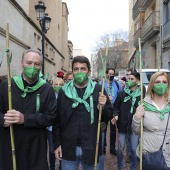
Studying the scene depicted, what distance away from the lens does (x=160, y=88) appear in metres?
3.30

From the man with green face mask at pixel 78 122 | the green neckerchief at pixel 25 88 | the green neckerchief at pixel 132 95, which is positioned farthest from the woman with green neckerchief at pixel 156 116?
the green neckerchief at pixel 132 95

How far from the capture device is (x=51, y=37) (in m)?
39.0

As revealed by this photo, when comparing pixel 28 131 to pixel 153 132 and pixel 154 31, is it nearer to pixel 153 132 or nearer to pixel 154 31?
pixel 153 132

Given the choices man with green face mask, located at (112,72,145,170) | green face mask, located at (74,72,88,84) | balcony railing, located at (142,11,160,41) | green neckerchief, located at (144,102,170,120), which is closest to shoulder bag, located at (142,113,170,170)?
green neckerchief, located at (144,102,170,120)

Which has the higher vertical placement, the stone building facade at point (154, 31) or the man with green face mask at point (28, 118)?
the stone building facade at point (154, 31)

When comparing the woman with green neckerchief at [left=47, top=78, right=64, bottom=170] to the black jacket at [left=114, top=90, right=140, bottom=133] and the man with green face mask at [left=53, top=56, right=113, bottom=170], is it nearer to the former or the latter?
the black jacket at [left=114, top=90, right=140, bottom=133]

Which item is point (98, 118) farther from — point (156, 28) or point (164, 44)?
point (156, 28)

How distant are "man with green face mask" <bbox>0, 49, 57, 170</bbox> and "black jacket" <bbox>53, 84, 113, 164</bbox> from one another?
178 mm

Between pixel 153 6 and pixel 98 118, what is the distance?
75.5ft

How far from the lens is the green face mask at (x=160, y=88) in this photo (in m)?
3.30

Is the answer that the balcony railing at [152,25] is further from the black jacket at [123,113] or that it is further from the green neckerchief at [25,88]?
the green neckerchief at [25,88]

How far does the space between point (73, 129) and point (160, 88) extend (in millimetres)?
1184

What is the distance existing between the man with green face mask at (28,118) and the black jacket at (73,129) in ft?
0.58

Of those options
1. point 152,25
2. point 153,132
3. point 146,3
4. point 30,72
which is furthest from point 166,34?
point 30,72
